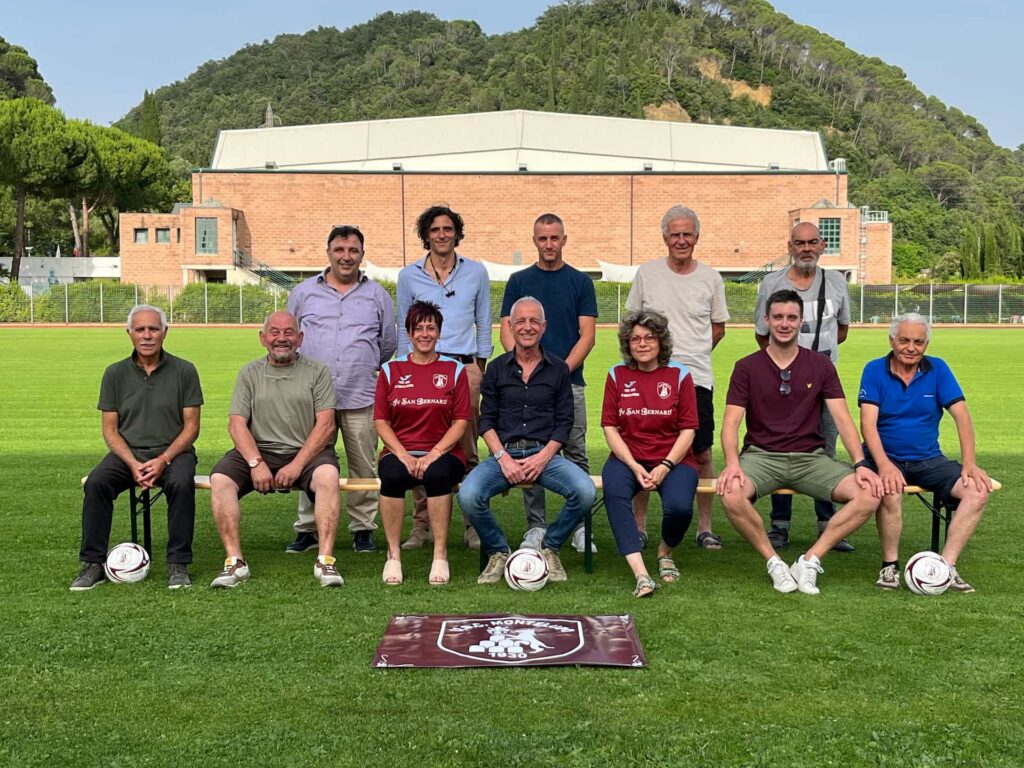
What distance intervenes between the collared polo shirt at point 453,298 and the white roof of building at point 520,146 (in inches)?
2198

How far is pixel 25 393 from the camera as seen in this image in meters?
15.0

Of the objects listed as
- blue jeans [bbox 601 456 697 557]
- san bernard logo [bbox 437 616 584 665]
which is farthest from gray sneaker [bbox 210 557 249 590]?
blue jeans [bbox 601 456 697 557]

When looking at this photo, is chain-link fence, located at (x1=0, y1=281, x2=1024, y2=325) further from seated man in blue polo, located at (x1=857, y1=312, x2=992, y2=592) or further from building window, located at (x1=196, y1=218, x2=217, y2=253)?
seated man in blue polo, located at (x1=857, y1=312, x2=992, y2=592)

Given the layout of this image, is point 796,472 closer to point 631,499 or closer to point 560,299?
point 631,499

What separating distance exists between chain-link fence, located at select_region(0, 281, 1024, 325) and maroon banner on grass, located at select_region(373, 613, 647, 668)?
1543 inches

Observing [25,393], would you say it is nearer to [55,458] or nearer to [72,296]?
[55,458]

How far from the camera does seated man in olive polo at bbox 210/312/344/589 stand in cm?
532

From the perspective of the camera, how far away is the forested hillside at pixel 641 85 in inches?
4616

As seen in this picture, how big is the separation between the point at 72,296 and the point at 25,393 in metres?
31.2

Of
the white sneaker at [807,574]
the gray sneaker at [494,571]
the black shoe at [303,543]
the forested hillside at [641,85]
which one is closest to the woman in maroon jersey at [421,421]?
the gray sneaker at [494,571]

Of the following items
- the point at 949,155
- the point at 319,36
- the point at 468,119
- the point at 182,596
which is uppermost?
the point at 319,36

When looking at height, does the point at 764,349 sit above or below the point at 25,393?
above

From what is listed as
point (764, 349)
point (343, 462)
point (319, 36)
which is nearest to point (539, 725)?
point (764, 349)

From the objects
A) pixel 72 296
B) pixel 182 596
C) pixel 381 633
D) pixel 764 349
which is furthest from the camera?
pixel 72 296
